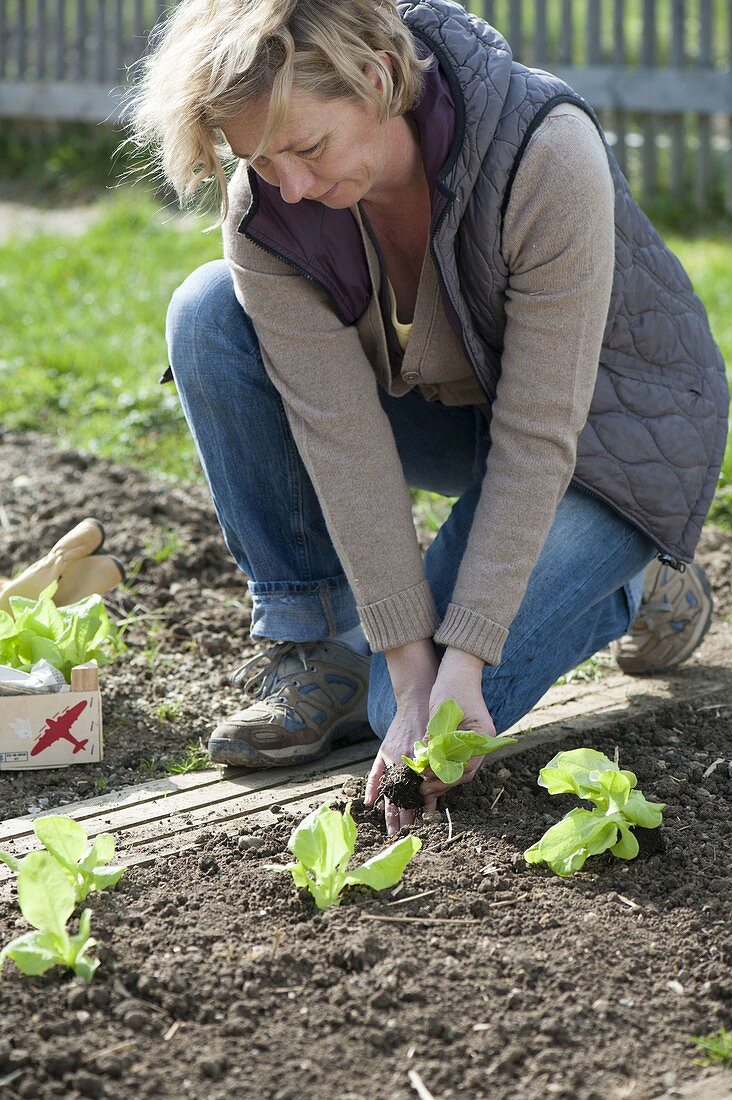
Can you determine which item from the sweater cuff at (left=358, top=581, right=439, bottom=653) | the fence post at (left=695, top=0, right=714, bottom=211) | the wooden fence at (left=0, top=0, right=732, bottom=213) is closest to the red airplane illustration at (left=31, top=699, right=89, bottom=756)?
the sweater cuff at (left=358, top=581, right=439, bottom=653)

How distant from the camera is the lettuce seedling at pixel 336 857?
1.86 metres

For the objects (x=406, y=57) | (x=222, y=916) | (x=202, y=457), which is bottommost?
(x=222, y=916)

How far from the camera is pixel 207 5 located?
2.02 meters

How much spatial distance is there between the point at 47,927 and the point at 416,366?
125cm

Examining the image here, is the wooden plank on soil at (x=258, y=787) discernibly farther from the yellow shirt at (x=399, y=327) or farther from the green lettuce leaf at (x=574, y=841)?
the yellow shirt at (x=399, y=327)

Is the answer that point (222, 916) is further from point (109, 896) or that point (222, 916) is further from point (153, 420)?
point (153, 420)

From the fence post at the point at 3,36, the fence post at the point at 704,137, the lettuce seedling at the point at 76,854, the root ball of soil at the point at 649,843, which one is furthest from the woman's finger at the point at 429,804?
the fence post at the point at 3,36

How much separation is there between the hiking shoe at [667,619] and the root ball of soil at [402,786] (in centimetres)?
93

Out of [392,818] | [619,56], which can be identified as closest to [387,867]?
[392,818]

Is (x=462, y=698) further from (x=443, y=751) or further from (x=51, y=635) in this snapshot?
(x=51, y=635)

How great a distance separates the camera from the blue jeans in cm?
247

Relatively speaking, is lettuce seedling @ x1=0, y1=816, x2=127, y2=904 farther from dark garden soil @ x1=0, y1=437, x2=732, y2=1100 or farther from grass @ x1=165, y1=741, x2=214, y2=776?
grass @ x1=165, y1=741, x2=214, y2=776

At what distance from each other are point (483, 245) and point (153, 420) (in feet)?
8.46

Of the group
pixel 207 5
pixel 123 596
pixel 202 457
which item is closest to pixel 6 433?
pixel 123 596
